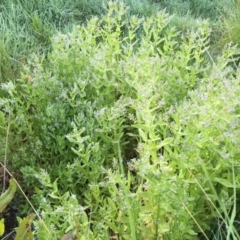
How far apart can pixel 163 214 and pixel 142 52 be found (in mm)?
771

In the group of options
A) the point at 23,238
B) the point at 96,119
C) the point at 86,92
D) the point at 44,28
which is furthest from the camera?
the point at 44,28

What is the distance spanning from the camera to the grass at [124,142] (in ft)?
5.31

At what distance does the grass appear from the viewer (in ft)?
5.31

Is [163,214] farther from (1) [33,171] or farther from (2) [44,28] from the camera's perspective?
(2) [44,28]

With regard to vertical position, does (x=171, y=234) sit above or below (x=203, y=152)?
below

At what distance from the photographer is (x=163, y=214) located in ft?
5.64

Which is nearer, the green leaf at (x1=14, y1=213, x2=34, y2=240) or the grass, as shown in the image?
the green leaf at (x1=14, y1=213, x2=34, y2=240)

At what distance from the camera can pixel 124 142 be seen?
213 cm

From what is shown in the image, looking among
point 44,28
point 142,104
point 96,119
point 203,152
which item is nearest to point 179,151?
point 203,152

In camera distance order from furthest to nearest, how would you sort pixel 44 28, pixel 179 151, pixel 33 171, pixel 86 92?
pixel 44 28 < pixel 86 92 < pixel 33 171 < pixel 179 151

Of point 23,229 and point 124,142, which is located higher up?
point 23,229

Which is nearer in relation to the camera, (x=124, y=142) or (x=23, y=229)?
(x=23, y=229)

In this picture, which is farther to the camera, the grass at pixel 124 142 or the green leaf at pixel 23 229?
the grass at pixel 124 142

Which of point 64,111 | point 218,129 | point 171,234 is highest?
point 218,129
